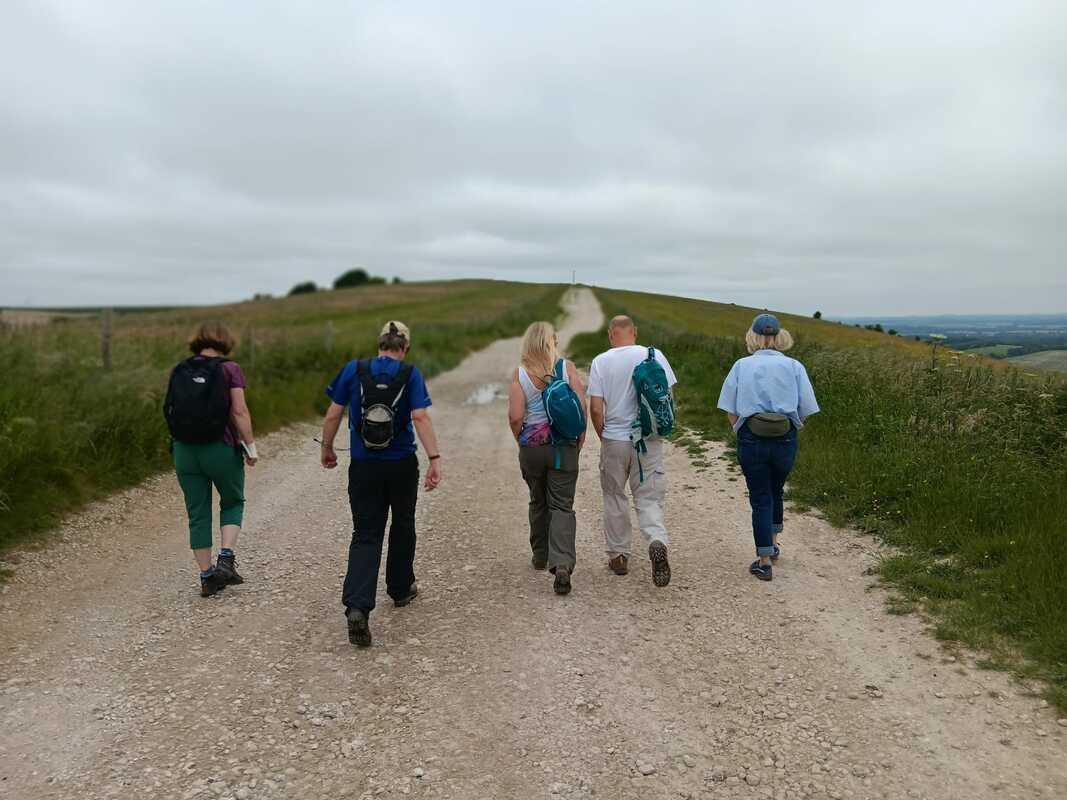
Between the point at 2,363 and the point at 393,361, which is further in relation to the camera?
the point at 2,363

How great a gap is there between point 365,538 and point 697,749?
8.27ft

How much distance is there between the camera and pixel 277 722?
411 centimetres

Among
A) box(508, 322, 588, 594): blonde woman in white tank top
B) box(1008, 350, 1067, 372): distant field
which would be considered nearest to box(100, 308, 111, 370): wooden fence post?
box(508, 322, 588, 594): blonde woman in white tank top

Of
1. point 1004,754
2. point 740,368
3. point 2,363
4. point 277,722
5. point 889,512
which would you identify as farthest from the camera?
point 2,363

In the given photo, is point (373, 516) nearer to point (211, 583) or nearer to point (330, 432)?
point (330, 432)

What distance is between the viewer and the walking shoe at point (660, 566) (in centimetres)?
593

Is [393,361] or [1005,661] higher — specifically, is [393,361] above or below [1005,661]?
above

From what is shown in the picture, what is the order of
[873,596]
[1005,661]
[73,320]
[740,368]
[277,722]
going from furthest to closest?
[73,320] < [740,368] < [873,596] < [1005,661] < [277,722]

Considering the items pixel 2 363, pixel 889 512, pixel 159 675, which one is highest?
pixel 2 363

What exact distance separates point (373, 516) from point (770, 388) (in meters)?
3.09

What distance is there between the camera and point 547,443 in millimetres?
5961

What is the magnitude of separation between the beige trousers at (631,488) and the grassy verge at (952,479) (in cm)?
178

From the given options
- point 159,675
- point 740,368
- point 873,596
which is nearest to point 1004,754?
point 873,596

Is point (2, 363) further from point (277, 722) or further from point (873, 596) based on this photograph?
point (873, 596)
